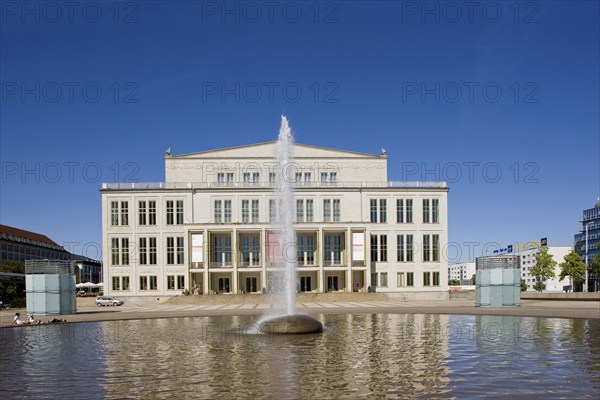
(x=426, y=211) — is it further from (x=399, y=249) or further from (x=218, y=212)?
(x=218, y=212)

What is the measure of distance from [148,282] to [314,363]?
59282mm

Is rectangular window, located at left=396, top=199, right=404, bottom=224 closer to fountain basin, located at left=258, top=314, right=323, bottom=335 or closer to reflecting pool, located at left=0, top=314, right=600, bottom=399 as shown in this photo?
reflecting pool, located at left=0, top=314, right=600, bottom=399

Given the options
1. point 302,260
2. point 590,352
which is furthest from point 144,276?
point 590,352

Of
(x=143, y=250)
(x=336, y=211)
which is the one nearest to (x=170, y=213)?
(x=143, y=250)

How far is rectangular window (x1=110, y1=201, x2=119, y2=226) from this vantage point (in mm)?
72688

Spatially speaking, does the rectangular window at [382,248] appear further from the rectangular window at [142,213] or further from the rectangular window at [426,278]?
the rectangular window at [142,213]

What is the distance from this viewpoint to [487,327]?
26891 millimetres

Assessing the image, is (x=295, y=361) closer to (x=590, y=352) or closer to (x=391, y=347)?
(x=391, y=347)

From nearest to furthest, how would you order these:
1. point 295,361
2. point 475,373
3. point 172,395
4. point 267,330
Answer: point 172,395 < point 475,373 < point 295,361 < point 267,330

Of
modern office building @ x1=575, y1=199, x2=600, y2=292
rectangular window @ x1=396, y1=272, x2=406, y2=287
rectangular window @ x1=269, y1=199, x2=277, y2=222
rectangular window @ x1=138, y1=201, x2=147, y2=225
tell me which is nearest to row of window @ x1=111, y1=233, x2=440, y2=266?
rectangular window @ x1=396, y1=272, x2=406, y2=287

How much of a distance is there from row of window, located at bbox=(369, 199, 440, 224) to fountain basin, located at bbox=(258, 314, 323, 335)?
49.3 m

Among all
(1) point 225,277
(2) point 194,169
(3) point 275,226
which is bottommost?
(1) point 225,277

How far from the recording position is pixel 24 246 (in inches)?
5007

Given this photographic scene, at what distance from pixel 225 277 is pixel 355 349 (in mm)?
54947
